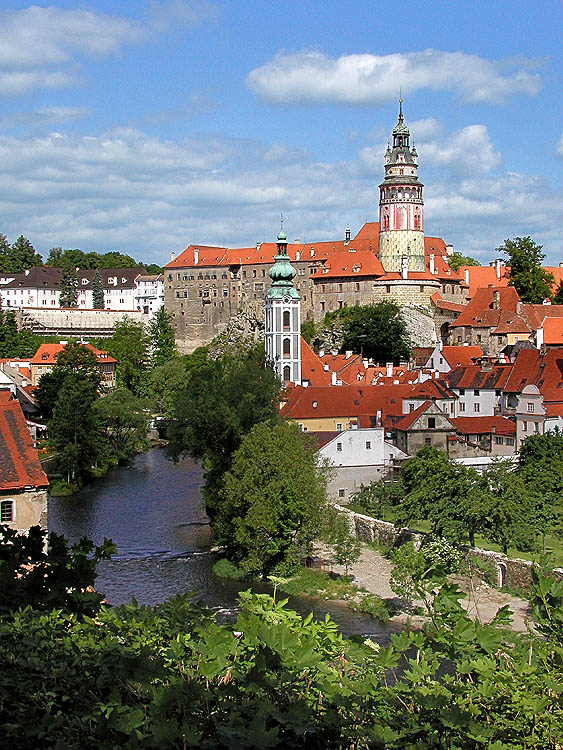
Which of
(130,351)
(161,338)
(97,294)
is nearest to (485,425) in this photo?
(130,351)

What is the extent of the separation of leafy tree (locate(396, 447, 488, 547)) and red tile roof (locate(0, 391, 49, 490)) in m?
10.6

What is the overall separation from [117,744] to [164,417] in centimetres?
5556

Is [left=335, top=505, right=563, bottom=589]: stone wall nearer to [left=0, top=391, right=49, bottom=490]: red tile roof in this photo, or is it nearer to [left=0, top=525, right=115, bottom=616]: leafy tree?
[left=0, top=391, right=49, bottom=490]: red tile roof

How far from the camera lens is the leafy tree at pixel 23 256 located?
106750mm

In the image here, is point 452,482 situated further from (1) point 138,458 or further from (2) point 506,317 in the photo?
(2) point 506,317

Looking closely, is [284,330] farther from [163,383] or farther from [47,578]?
[47,578]

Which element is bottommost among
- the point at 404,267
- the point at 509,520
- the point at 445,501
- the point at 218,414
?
the point at 509,520

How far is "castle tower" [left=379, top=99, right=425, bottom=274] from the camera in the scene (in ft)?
240

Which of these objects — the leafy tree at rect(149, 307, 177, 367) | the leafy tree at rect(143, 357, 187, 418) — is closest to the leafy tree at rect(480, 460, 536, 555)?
the leafy tree at rect(143, 357, 187, 418)

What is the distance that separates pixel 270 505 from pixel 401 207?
51762mm

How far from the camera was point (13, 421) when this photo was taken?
19.1 metres

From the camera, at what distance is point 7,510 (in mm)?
17625

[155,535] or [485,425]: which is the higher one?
[485,425]

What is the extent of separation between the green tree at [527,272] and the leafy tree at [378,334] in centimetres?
867
